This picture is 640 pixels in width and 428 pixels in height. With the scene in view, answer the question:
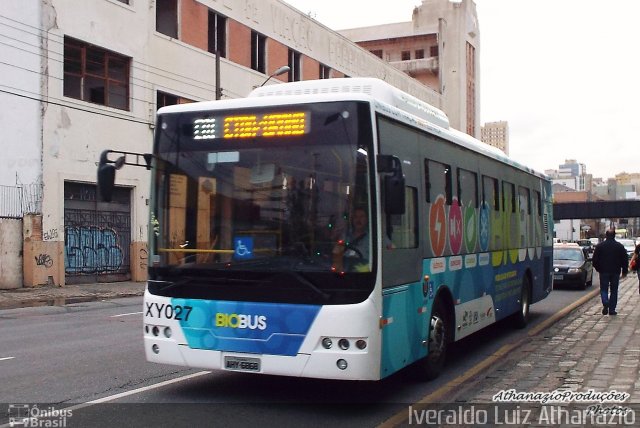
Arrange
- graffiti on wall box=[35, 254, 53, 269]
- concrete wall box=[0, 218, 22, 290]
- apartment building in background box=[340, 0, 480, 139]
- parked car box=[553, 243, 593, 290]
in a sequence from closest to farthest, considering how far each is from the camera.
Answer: concrete wall box=[0, 218, 22, 290] → parked car box=[553, 243, 593, 290] → graffiti on wall box=[35, 254, 53, 269] → apartment building in background box=[340, 0, 480, 139]

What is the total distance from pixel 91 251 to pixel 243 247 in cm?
2084

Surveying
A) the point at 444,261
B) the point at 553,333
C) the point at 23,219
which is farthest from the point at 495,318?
the point at 23,219

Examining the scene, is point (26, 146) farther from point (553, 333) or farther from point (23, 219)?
point (553, 333)

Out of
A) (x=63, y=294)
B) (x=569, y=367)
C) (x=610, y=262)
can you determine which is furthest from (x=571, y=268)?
(x=63, y=294)

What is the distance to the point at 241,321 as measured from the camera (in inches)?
279

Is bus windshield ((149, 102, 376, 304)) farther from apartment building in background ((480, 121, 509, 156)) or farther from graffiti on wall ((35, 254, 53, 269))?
apartment building in background ((480, 121, 509, 156))

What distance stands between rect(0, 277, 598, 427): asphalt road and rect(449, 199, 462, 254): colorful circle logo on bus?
1.54 m

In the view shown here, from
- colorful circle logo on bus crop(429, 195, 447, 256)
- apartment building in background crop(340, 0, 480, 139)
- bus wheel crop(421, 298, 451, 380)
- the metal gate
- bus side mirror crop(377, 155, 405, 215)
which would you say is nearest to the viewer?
bus side mirror crop(377, 155, 405, 215)

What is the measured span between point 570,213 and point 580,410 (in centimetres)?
8653

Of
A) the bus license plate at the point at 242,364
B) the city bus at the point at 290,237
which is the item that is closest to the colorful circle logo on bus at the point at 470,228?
the city bus at the point at 290,237

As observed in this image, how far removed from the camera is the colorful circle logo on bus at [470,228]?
32.4 feet

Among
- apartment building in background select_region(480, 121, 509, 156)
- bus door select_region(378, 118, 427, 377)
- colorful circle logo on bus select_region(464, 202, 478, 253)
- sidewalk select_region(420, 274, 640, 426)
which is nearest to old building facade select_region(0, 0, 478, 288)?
sidewalk select_region(420, 274, 640, 426)

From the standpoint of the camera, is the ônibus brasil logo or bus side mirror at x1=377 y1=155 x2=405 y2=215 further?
the ônibus brasil logo

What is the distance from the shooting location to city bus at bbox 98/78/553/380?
6816 mm
